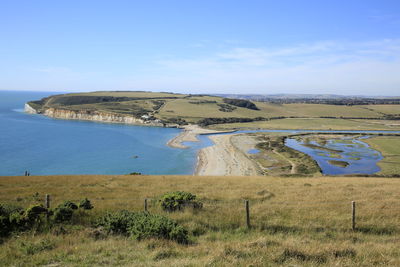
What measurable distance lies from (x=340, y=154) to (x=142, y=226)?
7021 cm

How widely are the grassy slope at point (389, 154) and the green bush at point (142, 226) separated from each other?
50.9 meters

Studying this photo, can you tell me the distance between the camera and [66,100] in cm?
19538

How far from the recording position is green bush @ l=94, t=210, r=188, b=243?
32.1ft

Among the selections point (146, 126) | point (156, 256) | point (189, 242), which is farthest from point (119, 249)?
point (146, 126)

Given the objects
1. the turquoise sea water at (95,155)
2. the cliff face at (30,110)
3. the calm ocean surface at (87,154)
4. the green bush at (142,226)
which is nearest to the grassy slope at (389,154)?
the turquoise sea water at (95,155)

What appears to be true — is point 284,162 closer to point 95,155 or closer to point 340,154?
point 340,154

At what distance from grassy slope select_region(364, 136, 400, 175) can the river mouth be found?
4.12 feet

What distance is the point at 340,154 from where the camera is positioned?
2778 inches

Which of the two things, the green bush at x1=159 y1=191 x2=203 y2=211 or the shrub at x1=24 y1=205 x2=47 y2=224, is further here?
the green bush at x1=159 y1=191 x2=203 y2=211

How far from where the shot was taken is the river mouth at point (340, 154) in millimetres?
55125

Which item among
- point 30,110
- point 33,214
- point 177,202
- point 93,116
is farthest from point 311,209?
point 30,110

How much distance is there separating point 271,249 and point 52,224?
8.05 m

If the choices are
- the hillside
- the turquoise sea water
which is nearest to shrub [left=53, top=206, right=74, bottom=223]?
the turquoise sea water

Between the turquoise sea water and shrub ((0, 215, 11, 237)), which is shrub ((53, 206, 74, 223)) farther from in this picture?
the turquoise sea water
